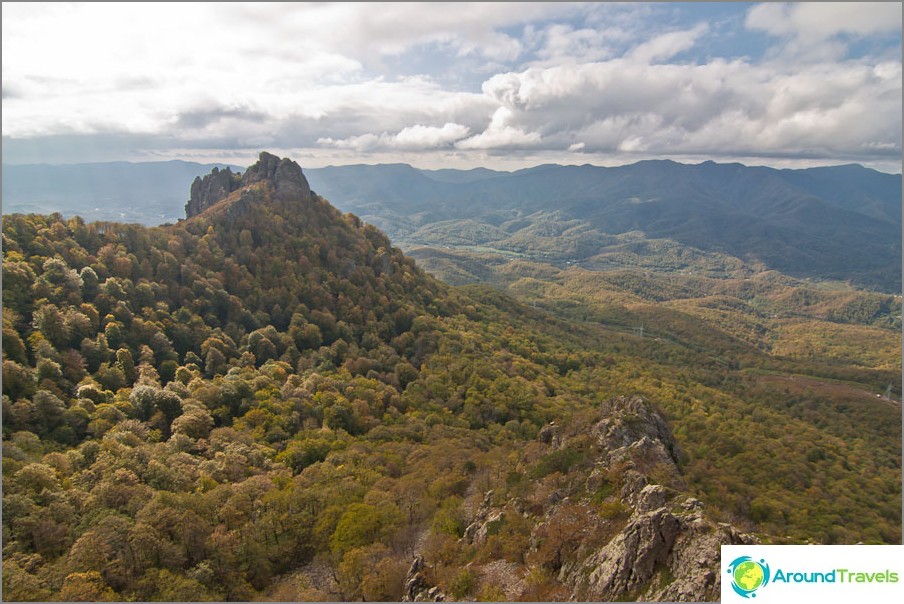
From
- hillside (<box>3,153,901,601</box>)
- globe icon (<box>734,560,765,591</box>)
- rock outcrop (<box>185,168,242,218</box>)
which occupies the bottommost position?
hillside (<box>3,153,901,601</box>)

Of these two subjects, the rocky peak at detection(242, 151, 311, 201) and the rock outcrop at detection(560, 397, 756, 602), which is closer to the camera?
the rock outcrop at detection(560, 397, 756, 602)
